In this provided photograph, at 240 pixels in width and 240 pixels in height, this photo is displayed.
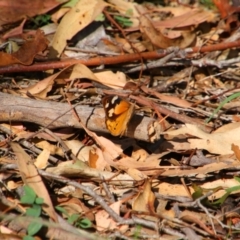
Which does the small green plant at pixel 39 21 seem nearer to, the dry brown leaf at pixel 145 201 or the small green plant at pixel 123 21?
the small green plant at pixel 123 21

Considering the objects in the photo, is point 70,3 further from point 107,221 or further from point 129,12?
point 107,221

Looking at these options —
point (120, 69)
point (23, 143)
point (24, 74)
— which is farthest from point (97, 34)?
point (23, 143)

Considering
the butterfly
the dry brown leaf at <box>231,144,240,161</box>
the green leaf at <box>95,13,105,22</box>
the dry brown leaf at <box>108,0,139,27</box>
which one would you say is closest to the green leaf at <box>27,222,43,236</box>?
the butterfly

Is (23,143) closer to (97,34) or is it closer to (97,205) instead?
(97,205)

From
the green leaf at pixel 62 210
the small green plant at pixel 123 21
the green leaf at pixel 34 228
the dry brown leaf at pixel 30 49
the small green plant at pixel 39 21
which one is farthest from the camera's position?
the small green plant at pixel 123 21

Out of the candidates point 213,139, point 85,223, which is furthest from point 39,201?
point 213,139

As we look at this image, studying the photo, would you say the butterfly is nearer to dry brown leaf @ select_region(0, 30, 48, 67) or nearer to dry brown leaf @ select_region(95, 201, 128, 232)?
dry brown leaf @ select_region(95, 201, 128, 232)

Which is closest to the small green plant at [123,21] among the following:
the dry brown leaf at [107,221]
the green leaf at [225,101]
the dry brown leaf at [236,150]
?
the green leaf at [225,101]
